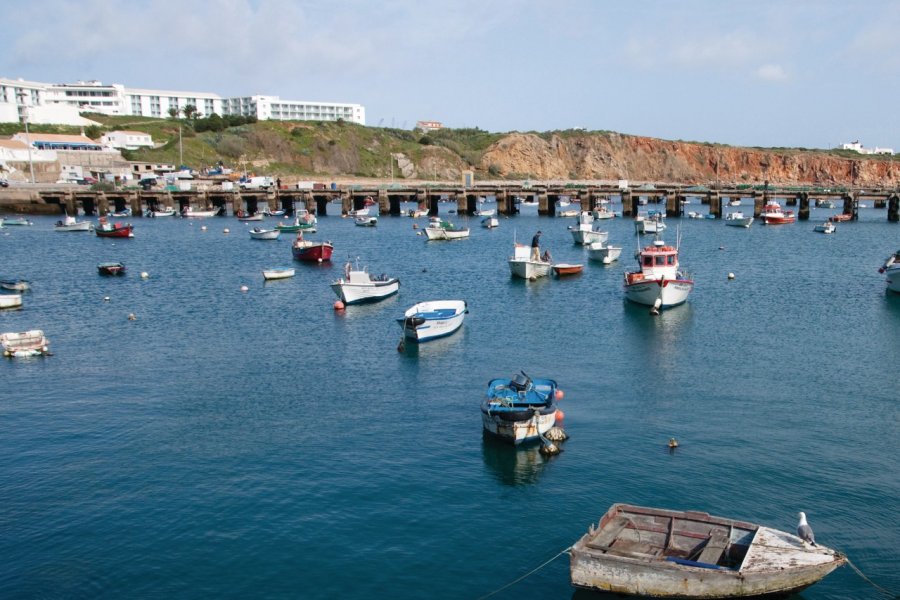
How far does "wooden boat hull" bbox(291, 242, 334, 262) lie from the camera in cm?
Result: 7394

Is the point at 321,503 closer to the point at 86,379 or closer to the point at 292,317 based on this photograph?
the point at 86,379

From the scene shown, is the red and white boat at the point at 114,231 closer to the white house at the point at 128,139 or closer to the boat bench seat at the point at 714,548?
Answer: the white house at the point at 128,139

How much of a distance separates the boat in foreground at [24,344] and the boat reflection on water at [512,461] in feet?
84.8

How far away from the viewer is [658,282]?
1951 inches

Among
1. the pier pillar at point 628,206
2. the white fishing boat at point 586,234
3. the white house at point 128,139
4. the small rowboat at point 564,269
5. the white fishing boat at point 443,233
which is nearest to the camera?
the small rowboat at point 564,269

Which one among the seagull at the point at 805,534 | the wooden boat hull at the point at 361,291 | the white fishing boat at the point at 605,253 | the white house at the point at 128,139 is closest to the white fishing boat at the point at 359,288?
the wooden boat hull at the point at 361,291

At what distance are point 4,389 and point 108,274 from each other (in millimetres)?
33493

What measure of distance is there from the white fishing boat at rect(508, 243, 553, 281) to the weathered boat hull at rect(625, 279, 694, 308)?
40.1 feet

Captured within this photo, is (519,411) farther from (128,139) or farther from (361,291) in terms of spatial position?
(128,139)

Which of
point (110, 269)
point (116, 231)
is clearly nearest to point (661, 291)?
point (110, 269)

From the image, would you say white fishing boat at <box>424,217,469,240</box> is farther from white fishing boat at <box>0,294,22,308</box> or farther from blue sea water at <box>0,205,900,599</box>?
white fishing boat at <box>0,294,22,308</box>

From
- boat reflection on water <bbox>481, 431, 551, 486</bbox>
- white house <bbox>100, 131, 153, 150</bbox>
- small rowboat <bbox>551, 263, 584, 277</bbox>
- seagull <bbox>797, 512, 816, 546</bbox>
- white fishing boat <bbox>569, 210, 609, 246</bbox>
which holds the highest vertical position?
white house <bbox>100, 131, 153, 150</bbox>

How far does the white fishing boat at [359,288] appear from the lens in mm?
52344

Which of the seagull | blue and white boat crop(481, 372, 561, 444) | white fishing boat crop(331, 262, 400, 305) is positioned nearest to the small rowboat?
white fishing boat crop(331, 262, 400, 305)
